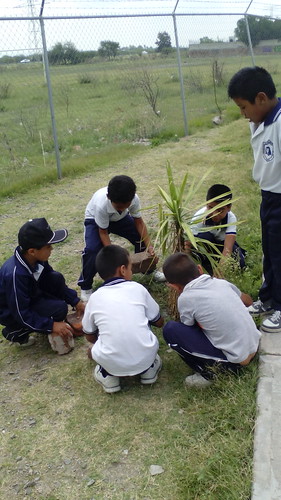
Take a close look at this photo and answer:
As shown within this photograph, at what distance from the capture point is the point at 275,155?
2.79 metres

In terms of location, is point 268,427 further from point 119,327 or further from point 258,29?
point 258,29

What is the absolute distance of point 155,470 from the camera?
235 cm

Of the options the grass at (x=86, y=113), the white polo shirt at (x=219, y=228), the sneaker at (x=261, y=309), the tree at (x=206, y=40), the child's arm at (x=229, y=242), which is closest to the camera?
the sneaker at (x=261, y=309)

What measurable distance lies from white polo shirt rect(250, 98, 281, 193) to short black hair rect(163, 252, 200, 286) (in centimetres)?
68

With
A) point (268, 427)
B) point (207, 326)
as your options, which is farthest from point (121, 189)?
point (268, 427)

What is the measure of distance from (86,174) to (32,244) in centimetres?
496

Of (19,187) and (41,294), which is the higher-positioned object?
(19,187)

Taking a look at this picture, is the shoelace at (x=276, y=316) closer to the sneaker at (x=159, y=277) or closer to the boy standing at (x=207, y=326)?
the boy standing at (x=207, y=326)

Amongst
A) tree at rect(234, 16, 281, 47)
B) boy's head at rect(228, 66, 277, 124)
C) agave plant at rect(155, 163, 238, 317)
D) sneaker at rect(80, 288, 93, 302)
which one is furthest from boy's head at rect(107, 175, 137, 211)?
tree at rect(234, 16, 281, 47)

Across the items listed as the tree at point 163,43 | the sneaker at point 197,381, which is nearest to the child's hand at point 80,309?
the sneaker at point 197,381

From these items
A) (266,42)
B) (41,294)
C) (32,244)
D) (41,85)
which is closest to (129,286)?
(32,244)

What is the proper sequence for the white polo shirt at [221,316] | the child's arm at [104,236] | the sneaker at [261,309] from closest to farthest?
1. the white polo shirt at [221,316]
2. the sneaker at [261,309]
3. the child's arm at [104,236]

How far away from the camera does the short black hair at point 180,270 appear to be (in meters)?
2.80

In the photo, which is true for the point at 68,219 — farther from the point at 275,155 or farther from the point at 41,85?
the point at 275,155
